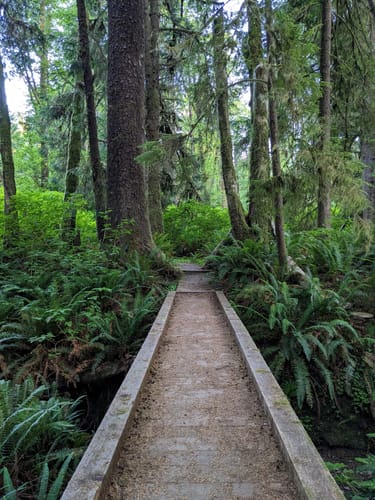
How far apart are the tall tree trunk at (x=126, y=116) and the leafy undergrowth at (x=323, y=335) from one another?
9.50 ft

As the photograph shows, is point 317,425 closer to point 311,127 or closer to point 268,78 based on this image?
point 311,127

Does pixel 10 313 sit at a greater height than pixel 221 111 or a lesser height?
lesser

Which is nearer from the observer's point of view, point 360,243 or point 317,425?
point 317,425

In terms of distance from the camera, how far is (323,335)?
A: 5078 millimetres

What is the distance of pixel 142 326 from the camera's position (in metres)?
5.74

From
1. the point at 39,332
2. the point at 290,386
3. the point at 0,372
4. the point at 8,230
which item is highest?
the point at 8,230

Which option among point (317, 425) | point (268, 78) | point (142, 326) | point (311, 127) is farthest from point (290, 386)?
point (268, 78)

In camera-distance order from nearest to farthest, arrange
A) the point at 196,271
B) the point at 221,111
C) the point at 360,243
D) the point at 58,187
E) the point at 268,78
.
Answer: the point at 268,78
the point at 360,243
the point at 221,111
the point at 196,271
the point at 58,187

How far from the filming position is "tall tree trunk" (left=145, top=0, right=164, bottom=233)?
1106cm

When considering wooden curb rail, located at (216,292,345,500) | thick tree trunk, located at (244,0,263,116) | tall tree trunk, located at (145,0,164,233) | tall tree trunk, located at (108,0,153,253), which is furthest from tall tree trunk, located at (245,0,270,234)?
tall tree trunk, located at (145,0,164,233)

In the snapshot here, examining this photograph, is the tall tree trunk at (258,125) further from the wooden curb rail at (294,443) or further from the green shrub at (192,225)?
the green shrub at (192,225)

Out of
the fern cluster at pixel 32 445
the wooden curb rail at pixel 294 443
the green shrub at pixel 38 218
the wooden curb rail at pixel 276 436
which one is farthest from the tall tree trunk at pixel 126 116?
the wooden curb rail at pixel 294 443

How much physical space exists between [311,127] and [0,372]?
627 centimetres

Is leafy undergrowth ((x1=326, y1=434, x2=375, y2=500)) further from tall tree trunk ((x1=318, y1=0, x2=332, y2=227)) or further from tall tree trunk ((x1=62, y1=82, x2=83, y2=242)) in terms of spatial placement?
tall tree trunk ((x1=62, y1=82, x2=83, y2=242))
